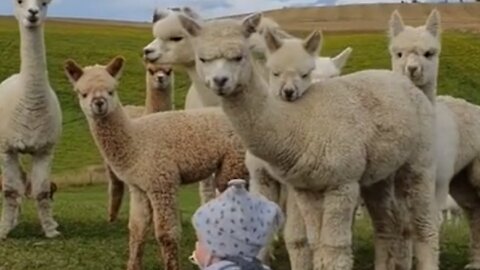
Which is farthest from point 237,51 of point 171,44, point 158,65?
point 158,65

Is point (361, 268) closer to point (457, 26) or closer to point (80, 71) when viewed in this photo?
point (80, 71)

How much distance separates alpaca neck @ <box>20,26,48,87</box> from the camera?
977cm

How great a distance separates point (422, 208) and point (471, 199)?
5.44ft

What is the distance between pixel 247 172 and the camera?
8.23 m

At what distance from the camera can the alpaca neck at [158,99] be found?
10.2 meters

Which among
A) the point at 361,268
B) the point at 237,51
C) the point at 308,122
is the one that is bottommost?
the point at 361,268

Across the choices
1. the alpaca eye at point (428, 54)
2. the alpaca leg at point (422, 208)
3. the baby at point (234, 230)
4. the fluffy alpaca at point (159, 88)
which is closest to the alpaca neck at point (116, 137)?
the fluffy alpaca at point (159, 88)

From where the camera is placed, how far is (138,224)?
26.4ft

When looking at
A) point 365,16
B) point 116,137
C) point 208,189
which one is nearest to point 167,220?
point 116,137

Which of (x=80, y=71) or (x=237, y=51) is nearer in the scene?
(x=237, y=51)

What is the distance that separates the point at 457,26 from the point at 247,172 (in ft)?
158

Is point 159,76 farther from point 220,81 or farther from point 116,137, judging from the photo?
point 220,81

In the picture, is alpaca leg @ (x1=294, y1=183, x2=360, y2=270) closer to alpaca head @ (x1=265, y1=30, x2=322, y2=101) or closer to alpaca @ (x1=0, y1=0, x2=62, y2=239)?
alpaca head @ (x1=265, y1=30, x2=322, y2=101)

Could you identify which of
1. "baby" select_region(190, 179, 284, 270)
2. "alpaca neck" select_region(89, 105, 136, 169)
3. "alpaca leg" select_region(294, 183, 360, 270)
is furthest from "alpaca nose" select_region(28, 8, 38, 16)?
"baby" select_region(190, 179, 284, 270)
